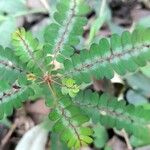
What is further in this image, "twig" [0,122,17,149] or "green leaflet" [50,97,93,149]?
"twig" [0,122,17,149]

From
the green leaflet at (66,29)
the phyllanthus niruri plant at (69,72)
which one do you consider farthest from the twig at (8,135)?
the green leaflet at (66,29)

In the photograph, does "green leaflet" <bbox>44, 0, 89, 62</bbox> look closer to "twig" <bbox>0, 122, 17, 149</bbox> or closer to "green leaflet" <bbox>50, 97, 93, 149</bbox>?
"green leaflet" <bbox>50, 97, 93, 149</bbox>

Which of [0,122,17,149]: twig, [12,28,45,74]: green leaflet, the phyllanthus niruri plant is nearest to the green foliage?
the phyllanthus niruri plant

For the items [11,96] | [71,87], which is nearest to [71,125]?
[71,87]

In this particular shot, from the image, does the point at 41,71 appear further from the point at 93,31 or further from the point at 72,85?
the point at 93,31

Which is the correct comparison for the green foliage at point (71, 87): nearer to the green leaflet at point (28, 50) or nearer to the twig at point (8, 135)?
the green leaflet at point (28, 50)

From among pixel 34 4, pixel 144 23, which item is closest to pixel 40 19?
pixel 34 4
